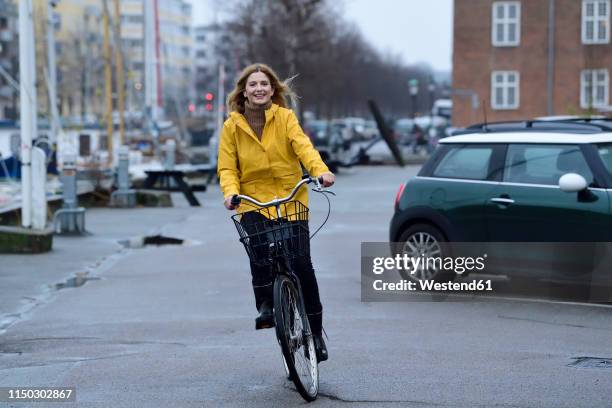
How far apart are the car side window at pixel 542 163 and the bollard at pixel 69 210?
30.2ft

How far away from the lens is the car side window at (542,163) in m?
10.7

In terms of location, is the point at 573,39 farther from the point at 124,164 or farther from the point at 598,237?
the point at 598,237

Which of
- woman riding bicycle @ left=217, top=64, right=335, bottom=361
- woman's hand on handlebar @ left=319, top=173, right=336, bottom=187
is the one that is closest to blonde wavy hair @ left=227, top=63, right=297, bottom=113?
woman riding bicycle @ left=217, top=64, right=335, bottom=361

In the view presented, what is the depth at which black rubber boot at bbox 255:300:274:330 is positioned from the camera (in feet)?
22.8

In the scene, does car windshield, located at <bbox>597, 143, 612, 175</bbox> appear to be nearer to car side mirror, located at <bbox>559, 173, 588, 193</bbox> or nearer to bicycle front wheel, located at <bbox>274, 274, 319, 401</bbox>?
car side mirror, located at <bbox>559, 173, 588, 193</bbox>

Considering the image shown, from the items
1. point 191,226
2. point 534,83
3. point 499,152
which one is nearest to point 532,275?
point 499,152

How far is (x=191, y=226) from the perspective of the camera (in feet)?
68.0

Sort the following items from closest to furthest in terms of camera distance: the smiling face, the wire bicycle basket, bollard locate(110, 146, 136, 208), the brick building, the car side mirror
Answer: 1. the wire bicycle basket
2. the smiling face
3. the car side mirror
4. bollard locate(110, 146, 136, 208)
5. the brick building

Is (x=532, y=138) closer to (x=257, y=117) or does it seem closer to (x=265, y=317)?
(x=257, y=117)

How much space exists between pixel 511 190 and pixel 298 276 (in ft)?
14.3

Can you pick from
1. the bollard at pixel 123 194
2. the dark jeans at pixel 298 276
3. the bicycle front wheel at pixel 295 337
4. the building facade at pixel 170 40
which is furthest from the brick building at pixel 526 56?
the building facade at pixel 170 40

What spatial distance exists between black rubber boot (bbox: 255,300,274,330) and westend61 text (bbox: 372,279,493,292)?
4.48 metres

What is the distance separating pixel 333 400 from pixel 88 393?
1456 millimetres

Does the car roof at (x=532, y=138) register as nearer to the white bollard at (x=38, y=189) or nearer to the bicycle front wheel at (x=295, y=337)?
the bicycle front wheel at (x=295, y=337)
